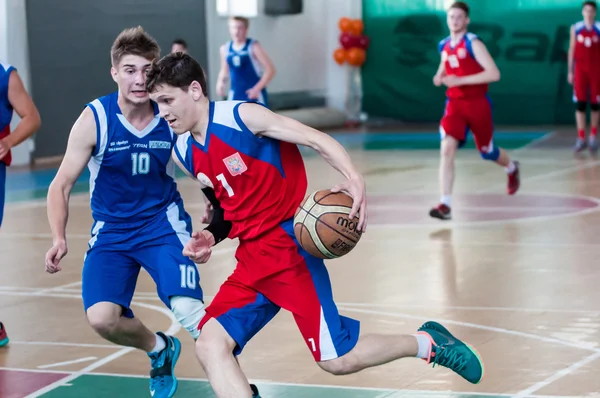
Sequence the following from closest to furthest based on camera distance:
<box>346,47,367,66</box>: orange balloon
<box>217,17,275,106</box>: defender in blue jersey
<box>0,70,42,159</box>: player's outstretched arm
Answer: <box>0,70,42,159</box>: player's outstretched arm < <box>217,17,275,106</box>: defender in blue jersey < <box>346,47,367,66</box>: orange balloon

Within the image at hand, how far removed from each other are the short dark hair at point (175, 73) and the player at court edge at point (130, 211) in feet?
2.23

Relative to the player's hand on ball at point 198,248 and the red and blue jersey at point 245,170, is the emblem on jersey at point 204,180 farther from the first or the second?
the player's hand on ball at point 198,248

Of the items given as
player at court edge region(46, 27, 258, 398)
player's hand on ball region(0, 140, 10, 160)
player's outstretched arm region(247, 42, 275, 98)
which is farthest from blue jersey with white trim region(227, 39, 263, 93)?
player at court edge region(46, 27, 258, 398)

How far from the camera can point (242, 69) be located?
48.7ft

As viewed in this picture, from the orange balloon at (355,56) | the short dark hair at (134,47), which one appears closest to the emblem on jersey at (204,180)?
the short dark hair at (134,47)

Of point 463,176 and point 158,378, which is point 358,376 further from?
point 463,176

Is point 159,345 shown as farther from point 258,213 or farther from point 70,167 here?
point 258,213

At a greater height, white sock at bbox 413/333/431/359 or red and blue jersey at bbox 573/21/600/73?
red and blue jersey at bbox 573/21/600/73

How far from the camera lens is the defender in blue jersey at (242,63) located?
14.4 meters

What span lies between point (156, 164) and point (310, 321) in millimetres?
1304

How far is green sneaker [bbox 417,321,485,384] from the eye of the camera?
4379mm

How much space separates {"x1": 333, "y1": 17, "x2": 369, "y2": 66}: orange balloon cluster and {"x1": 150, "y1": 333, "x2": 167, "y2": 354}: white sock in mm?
18369

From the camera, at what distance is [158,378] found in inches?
193

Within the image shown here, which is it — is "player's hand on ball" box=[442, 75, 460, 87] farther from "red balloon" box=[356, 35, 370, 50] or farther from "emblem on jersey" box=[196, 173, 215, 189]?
"red balloon" box=[356, 35, 370, 50]
